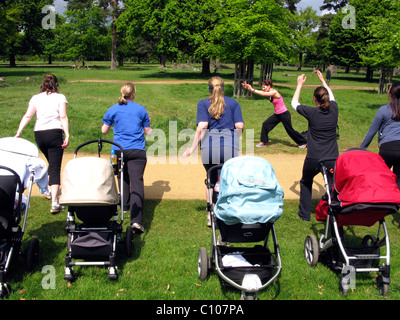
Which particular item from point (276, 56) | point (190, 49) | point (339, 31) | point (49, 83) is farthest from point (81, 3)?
point (49, 83)

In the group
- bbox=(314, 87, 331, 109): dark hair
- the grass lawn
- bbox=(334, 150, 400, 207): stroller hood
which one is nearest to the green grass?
the grass lawn

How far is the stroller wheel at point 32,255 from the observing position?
4141 mm

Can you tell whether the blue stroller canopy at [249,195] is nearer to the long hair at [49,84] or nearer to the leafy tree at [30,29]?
the long hair at [49,84]

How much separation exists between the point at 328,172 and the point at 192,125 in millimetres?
7525

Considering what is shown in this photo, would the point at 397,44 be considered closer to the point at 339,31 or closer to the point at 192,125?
the point at 192,125

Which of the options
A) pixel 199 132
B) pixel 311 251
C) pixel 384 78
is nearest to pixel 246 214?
pixel 311 251

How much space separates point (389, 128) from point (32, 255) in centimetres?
499

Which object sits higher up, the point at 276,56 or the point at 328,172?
the point at 276,56

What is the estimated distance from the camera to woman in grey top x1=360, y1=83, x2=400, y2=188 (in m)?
5.13

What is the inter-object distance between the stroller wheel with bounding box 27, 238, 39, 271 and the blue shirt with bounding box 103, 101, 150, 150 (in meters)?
1.77

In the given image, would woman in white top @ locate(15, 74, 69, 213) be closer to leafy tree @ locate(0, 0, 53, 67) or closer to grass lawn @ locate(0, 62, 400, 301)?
grass lawn @ locate(0, 62, 400, 301)
